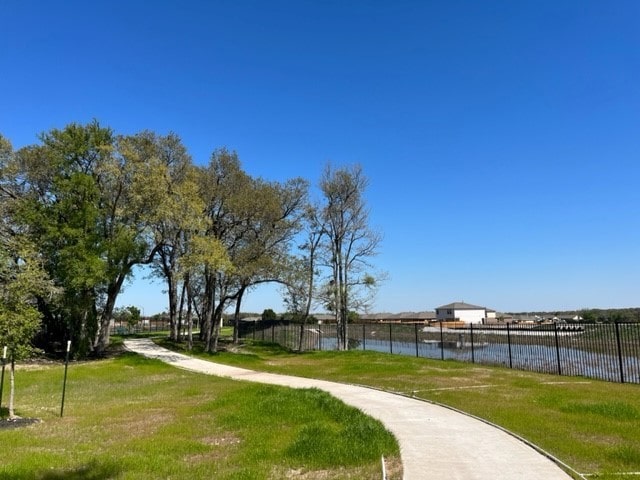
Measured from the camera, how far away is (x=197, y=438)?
8.73 metres

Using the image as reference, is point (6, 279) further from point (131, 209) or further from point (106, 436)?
point (131, 209)

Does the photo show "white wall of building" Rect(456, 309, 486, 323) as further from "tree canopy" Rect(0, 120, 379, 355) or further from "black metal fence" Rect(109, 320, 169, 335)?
"tree canopy" Rect(0, 120, 379, 355)

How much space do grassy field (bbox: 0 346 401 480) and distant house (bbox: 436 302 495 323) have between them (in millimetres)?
86096

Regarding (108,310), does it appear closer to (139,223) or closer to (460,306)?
(139,223)

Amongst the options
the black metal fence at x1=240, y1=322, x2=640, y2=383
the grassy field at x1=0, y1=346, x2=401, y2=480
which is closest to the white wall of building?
the black metal fence at x1=240, y1=322, x2=640, y2=383

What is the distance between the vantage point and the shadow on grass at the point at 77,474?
6.47 meters

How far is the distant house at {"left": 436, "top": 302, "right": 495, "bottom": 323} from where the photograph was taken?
9531 cm

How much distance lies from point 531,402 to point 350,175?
2212 centimetres

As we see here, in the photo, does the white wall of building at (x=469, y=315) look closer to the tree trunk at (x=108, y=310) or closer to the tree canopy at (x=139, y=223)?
the tree canopy at (x=139, y=223)

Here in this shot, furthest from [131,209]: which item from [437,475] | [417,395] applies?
[437,475]

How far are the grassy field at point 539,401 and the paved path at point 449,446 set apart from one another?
0.53 m

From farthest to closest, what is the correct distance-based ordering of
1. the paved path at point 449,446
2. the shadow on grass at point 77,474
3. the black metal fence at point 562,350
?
the black metal fence at point 562,350 → the shadow on grass at point 77,474 → the paved path at point 449,446

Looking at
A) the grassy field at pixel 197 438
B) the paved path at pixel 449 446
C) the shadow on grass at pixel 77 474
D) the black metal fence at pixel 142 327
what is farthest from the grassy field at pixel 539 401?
the black metal fence at pixel 142 327

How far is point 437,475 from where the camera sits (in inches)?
240
